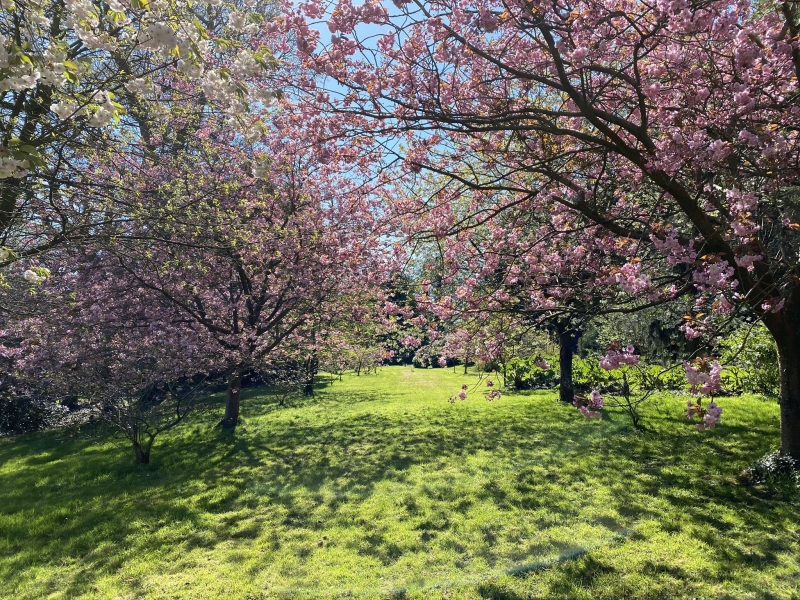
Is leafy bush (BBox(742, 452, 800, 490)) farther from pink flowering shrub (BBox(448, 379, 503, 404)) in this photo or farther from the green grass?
pink flowering shrub (BBox(448, 379, 503, 404))

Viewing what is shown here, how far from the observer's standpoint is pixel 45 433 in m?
14.1

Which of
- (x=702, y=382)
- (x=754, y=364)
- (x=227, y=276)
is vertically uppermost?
(x=227, y=276)

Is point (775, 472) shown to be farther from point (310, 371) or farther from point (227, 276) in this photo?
point (310, 371)

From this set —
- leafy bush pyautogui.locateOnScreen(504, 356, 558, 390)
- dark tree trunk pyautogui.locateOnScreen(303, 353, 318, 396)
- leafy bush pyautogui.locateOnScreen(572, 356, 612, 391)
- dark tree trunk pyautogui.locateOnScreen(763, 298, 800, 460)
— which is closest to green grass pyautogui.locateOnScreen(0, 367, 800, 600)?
dark tree trunk pyautogui.locateOnScreen(763, 298, 800, 460)

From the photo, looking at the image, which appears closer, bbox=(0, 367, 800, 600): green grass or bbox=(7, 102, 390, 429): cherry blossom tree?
bbox=(0, 367, 800, 600): green grass

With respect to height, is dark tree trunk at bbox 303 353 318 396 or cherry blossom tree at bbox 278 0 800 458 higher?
cherry blossom tree at bbox 278 0 800 458

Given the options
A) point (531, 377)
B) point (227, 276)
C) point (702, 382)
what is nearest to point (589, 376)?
point (531, 377)

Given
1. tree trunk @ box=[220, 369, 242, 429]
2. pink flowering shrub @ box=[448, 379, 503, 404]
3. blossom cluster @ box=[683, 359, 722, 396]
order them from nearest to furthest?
blossom cluster @ box=[683, 359, 722, 396], pink flowering shrub @ box=[448, 379, 503, 404], tree trunk @ box=[220, 369, 242, 429]

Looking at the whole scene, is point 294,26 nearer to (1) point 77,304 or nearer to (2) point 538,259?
(2) point 538,259

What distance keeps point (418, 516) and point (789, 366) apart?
535cm

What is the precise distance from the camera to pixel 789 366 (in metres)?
6.27

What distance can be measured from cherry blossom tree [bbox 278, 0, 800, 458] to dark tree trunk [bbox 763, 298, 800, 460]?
0.02m

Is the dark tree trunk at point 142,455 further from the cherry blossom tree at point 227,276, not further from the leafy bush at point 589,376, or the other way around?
the leafy bush at point 589,376

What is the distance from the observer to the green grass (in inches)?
186
